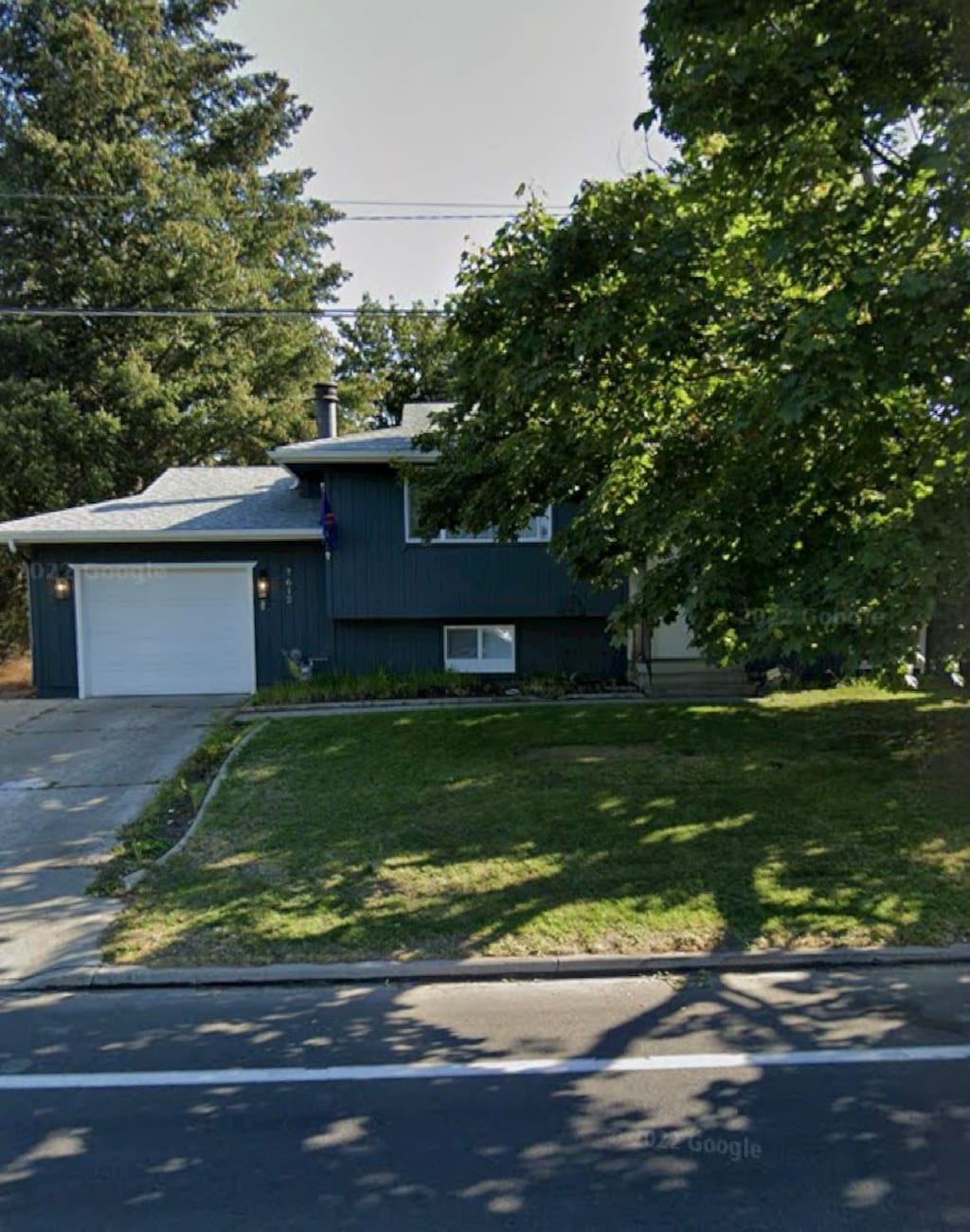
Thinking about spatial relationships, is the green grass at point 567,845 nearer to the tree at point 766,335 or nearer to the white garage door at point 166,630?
the tree at point 766,335

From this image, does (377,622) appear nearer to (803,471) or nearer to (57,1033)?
(803,471)

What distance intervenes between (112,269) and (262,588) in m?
10.6

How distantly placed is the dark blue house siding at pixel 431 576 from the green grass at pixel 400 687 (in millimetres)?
1017

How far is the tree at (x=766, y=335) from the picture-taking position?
4.64 m

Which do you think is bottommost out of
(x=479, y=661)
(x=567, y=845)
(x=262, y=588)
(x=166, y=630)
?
(x=567, y=845)

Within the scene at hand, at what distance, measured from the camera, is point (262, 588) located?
43.1ft

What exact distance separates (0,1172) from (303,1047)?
1219mm

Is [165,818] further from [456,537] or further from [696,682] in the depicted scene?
[696,682]

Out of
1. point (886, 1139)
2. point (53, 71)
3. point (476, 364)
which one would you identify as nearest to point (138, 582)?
point (476, 364)

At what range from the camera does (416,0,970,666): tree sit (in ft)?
15.2

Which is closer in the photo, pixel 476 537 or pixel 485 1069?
pixel 485 1069

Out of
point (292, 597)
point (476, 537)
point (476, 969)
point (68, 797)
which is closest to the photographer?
point (476, 969)

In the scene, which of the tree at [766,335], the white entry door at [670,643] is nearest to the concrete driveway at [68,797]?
the tree at [766,335]

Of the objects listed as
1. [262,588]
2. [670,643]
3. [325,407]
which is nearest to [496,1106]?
[670,643]
